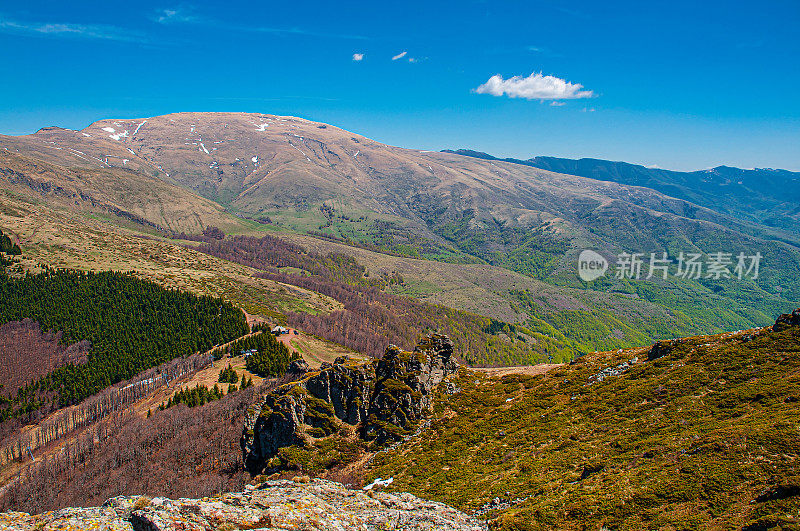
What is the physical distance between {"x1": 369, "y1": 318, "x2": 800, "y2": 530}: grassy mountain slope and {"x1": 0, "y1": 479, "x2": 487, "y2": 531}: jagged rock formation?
19.1 ft

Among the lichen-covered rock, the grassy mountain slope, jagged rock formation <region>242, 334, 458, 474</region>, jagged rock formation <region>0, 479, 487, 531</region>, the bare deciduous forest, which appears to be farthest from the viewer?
the bare deciduous forest

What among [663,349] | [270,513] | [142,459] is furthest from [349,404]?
[142,459]

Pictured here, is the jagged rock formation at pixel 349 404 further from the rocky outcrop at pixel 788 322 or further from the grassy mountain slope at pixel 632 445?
the rocky outcrop at pixel 788 322

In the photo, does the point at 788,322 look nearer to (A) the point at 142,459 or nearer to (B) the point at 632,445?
(B) the point at 632,445

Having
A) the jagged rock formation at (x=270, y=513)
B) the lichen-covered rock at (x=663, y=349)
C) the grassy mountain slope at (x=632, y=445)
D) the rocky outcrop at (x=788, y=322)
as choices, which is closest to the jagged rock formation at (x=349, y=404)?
the grassy mountain slope at (x=632, y=445)

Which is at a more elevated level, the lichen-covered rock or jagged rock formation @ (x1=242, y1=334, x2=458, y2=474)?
the lichen-covered rock

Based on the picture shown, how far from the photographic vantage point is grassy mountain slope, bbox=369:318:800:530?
25.8 meters

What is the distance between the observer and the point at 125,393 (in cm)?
16512

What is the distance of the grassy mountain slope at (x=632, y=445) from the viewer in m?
25.8

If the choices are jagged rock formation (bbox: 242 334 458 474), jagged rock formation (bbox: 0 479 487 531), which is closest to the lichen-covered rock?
jagged rock formation (bbox: 242 334 458 474)

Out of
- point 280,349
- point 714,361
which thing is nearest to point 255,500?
point 714,361

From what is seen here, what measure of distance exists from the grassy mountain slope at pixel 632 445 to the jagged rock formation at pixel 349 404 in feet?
19.8

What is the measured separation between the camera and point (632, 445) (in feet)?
124

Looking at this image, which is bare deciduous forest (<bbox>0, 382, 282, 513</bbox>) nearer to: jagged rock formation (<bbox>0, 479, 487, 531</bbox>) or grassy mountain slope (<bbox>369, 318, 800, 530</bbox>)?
grassy mountain slope (<bbox>369, 318, 800, 530</bbox>)
